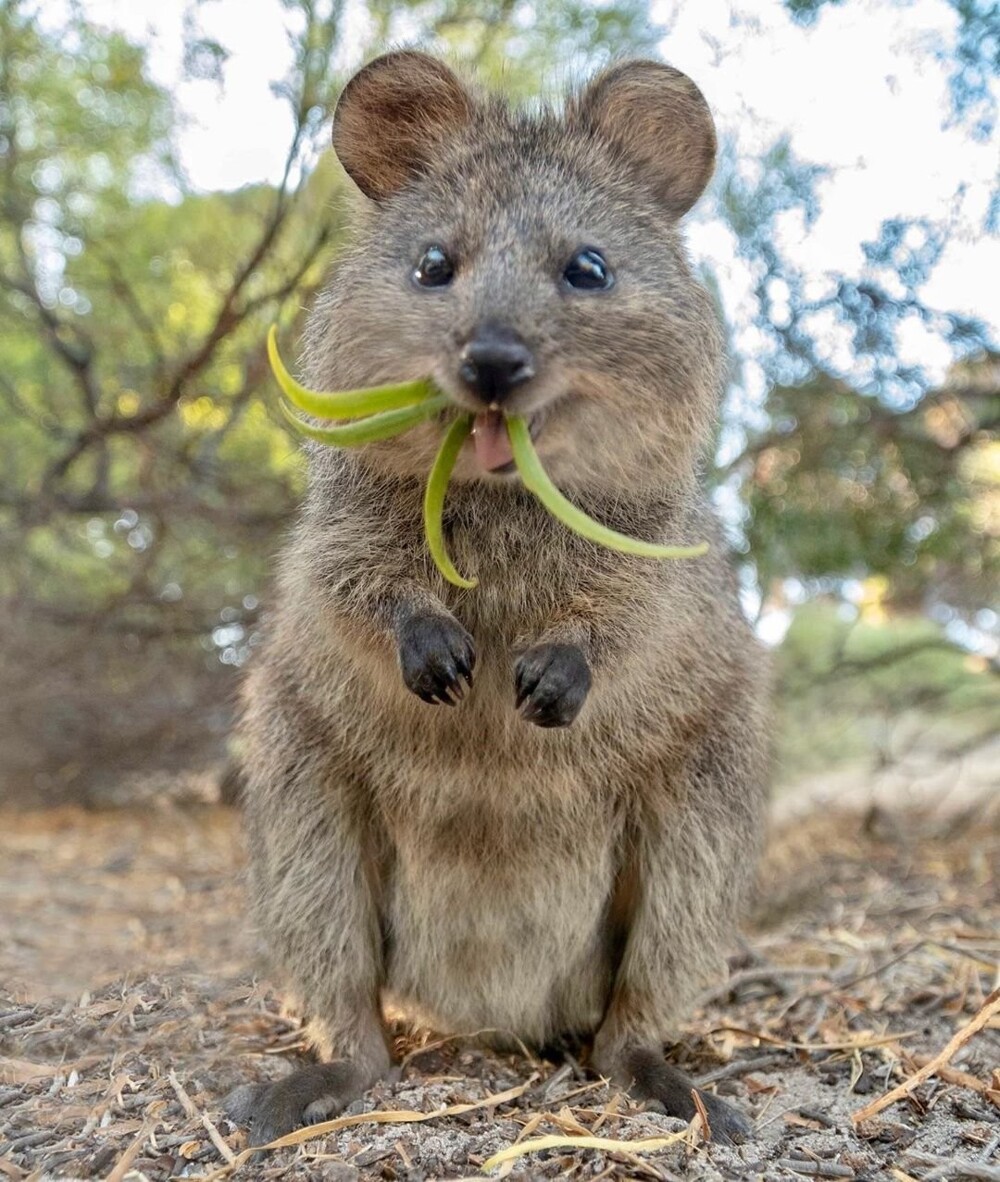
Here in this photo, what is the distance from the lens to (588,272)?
313 cm

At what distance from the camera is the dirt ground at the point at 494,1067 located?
254 centimetres

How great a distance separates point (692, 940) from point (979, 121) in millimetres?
3955

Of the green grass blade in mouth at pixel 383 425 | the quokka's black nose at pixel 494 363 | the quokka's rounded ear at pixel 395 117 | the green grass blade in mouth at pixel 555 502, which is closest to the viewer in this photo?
the green grass blade in mouth at pixel 555 502

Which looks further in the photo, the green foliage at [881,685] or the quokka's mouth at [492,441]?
the green foliage at [881,685]

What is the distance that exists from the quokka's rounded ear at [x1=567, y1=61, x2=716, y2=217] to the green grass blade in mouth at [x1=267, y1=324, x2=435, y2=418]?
1420 millimetres

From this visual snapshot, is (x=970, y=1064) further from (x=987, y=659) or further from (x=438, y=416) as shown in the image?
(x=987, y=659)

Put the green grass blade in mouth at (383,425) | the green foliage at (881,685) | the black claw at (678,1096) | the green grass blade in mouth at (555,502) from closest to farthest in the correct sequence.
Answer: the green grass blade in mouth at (555,502), the green grass blade in mouth at (383,425), the black claw at (678,1096), the green foliage at (881,685)

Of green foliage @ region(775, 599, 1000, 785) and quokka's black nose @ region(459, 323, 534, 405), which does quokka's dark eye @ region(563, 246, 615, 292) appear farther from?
green foliage @ region(775, 599, 1000, 785)

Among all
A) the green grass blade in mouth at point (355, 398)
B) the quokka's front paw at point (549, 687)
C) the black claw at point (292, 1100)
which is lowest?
the black claw at point (292, 1100)

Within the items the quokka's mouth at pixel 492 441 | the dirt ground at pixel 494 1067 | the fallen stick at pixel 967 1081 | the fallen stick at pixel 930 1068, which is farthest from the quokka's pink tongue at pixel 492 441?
the fallen stick at pixel 967 1081

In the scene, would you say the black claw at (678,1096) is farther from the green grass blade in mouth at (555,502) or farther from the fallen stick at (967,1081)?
the green grass blade in mouth at (555,502)

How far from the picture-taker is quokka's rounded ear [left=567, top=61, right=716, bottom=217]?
360 cm

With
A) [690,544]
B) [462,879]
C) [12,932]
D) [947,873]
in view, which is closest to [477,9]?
[690,544]

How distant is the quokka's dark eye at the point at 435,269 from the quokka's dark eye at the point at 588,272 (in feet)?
1.09
